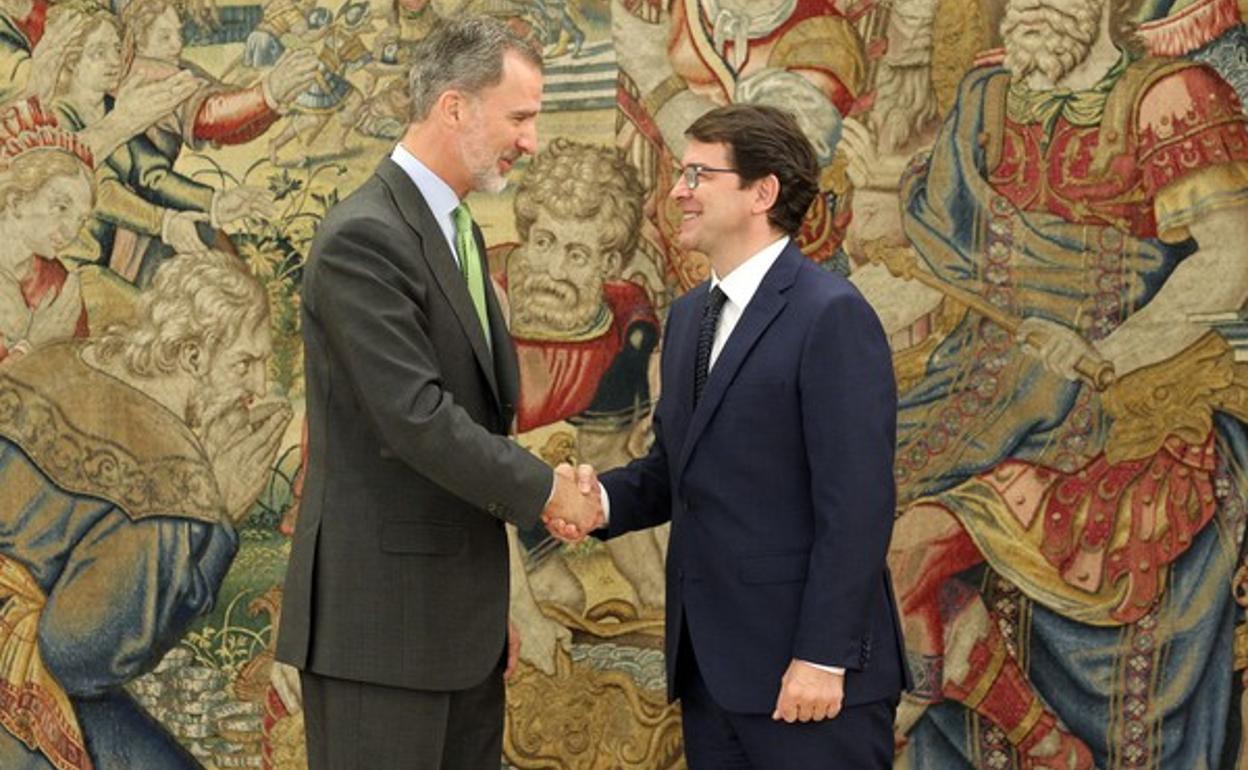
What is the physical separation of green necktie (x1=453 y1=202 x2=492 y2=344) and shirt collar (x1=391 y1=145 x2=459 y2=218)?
52 millimetres

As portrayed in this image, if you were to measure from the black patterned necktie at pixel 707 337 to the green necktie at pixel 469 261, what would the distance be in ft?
1.59

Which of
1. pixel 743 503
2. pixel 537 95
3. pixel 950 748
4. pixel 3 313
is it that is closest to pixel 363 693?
pixel 743 503

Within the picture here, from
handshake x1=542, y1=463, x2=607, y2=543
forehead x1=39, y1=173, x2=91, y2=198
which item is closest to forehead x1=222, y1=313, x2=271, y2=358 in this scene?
forehead x1=39, y1=173, x2=91, y2=198

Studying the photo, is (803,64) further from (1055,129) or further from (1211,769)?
(1211,769)

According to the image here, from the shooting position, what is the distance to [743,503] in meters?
3.51

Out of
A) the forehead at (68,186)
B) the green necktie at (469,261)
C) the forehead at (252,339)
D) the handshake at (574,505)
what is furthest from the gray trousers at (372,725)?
the forehead at (68,186)

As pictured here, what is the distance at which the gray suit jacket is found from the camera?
3.37 m

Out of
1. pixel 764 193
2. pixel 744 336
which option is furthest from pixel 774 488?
pixel 764 193

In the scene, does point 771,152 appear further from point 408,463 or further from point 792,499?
point 408,463

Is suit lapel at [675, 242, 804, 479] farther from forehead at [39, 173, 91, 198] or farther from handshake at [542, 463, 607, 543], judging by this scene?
forehead at [39, 173, 91, 198]

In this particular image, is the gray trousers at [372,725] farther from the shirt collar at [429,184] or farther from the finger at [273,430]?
the finger at [273,430]

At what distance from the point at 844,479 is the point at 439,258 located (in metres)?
1.00

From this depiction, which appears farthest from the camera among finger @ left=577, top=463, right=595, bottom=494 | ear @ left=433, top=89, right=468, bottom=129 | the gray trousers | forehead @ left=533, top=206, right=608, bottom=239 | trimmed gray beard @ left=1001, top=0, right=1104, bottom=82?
forehead @ left=533, top=206, right=608, bottom=239

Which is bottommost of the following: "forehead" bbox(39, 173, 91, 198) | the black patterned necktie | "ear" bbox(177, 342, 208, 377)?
"ear" bbox(177, 342, 208, 377)
